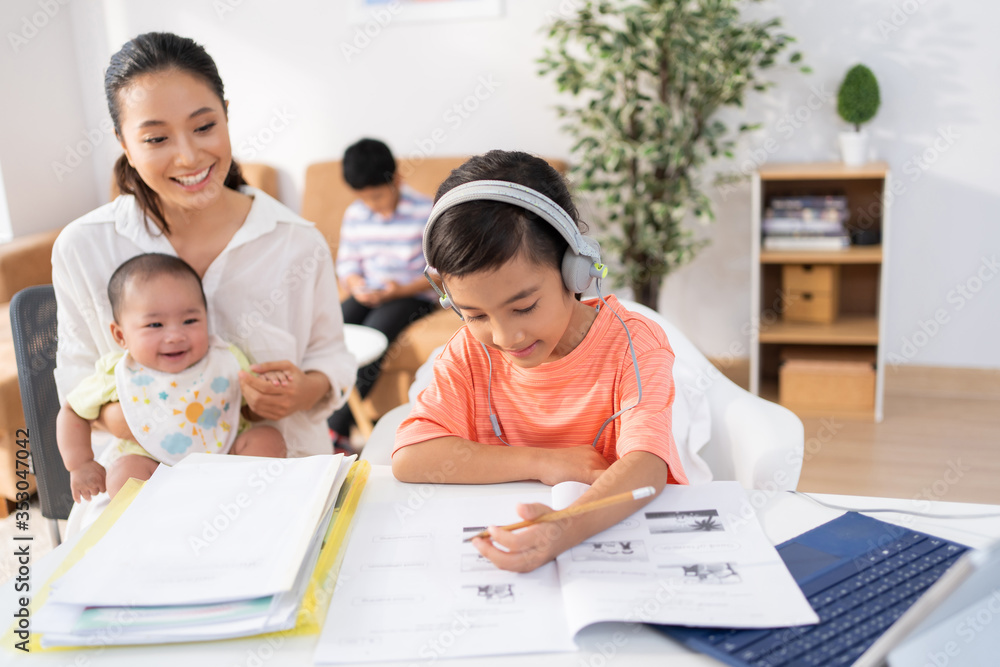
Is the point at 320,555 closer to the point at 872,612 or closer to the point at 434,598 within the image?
the point at 434,598

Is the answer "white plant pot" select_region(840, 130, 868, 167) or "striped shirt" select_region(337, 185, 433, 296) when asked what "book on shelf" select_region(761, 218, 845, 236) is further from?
"striped shirt" select_region(337, 185, 433, 296)

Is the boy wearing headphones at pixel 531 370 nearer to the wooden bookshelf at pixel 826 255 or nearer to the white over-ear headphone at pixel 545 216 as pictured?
the white over-ear headphone at pixel 545 216

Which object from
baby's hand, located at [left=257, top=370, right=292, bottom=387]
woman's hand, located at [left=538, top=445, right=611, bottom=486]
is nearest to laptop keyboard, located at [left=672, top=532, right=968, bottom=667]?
woman's hand, located at [left=538, top=445, right=611, bottom=486]

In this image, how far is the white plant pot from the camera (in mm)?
3045

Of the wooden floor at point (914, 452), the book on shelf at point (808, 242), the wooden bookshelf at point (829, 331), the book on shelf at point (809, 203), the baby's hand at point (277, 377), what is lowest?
the wooden floor at point (914, 452)

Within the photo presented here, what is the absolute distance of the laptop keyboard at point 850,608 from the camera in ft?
2.40

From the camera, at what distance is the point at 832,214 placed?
3.07m

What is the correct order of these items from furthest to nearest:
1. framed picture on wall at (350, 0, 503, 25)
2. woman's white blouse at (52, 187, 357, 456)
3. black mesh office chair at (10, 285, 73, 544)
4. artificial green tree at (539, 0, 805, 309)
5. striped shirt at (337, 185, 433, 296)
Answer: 1. framed picture on wall at (350, 0, 503, 25)
2. striped shirt at (337, 185, 433, 296)
3. artificial green tree at (539, 0, 805, 309)
4. black mesh office chair at (10, 285, 73, 544)
5. woman's white blouse at (52, 187, 357, 456)

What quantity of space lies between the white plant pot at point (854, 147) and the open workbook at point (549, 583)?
8.09 feet

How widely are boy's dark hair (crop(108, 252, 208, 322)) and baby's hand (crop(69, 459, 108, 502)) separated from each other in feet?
0.87

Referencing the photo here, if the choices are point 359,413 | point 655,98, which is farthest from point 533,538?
point 655,98

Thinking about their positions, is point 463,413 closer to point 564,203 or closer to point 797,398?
point 564,203

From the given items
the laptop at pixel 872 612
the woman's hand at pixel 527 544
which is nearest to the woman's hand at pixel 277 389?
the woman's hand at pixel 527 544

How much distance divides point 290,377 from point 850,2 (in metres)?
2.68
